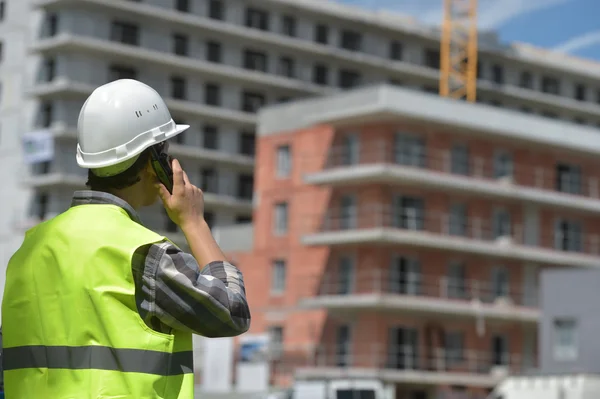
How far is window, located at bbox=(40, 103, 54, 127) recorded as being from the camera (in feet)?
233

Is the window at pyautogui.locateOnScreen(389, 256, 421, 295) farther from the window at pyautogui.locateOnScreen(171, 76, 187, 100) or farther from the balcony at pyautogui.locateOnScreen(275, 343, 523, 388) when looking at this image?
the window at pyautogui.locateOnScreen(171, 76, 187, 100)

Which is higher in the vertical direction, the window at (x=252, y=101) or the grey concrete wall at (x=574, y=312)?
the window at (x=252, y=101)

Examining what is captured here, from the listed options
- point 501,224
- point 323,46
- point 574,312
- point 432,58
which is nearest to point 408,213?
point 501,224

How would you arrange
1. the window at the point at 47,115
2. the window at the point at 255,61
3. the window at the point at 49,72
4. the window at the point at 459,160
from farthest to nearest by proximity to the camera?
the window at the point at 255,61 < the window at the point at 49,72 < the window at the point at 47,115 < the window at the point at 459,160

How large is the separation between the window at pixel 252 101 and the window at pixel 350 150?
19.7 meters

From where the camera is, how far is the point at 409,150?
56250 millimetres

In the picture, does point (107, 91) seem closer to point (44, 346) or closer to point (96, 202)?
point (96, 202)

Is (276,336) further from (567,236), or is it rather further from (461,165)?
(567,236)

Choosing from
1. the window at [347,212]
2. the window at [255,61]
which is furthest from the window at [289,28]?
the window at [347,212]

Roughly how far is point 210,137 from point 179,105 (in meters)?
3.11

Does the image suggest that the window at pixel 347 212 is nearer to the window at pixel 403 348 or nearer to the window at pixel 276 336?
the window at pixel 403 348

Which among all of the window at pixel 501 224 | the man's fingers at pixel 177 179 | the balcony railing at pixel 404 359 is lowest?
the man's fingers at pixel 177 179

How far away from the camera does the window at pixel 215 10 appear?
2992 inches

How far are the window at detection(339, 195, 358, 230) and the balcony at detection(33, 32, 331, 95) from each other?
795 inches
